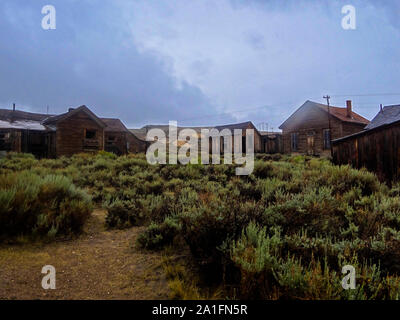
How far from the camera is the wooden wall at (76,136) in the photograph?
72.5 feet

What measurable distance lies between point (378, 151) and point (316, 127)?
19145 millimetres

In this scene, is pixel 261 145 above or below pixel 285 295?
above

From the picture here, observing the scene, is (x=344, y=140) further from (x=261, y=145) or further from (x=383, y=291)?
(x=261, y=145)

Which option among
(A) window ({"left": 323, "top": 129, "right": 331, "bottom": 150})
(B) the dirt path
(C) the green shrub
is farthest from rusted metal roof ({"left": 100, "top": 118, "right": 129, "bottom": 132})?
(B) the dirt path

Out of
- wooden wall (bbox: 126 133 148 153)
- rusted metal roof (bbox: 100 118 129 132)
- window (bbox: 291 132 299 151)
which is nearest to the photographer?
window (bbox: 291 132 299 151)

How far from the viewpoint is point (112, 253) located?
368 cm

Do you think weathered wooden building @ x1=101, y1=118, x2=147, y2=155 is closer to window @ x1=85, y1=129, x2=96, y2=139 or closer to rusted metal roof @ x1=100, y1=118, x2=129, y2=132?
rusted metal roof @ x1=100, y1=118, x2=129, y2=132

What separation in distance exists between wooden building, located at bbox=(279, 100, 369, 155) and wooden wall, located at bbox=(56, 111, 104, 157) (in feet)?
71.7

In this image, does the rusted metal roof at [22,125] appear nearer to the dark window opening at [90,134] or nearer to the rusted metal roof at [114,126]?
the dark window opening at [90,134]

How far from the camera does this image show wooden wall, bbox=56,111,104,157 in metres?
22.1

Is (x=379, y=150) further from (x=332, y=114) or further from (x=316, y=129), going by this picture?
(x=316, y=129)
